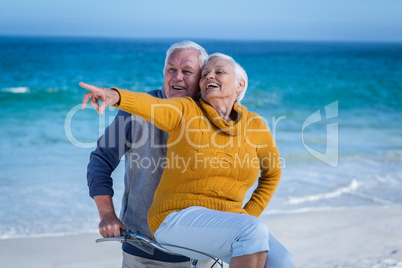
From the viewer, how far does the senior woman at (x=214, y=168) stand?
170 centimetres

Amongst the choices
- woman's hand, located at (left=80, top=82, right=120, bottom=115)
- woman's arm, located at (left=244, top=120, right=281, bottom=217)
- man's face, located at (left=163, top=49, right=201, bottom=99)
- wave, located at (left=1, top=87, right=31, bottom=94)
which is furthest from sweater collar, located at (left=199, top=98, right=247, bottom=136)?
wave, located at (left=1, top=87, right=31, bottom=94)

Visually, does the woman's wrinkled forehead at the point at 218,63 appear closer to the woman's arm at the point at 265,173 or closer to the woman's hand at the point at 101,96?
the woman's arm at the point at 265,173

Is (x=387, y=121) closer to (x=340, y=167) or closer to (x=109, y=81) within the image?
(x=340, y=167)

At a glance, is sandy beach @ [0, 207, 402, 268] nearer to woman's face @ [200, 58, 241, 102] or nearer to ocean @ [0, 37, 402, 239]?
ocean @ [0, 37, 402, 239]

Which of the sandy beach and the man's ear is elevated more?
the man's ear

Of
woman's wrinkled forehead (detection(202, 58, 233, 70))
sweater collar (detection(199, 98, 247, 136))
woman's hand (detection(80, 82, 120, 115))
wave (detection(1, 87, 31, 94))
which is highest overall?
woman's wrinkled forehead (detection(202, 58, 233, 70))

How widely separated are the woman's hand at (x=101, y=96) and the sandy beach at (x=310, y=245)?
7.01 feet

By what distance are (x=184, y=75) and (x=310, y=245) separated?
2.03 m

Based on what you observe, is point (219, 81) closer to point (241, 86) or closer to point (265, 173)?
point (241, 86)

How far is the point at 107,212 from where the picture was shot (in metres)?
2.14

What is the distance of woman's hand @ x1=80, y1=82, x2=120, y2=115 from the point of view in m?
1.63

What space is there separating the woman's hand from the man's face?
723 millimetres

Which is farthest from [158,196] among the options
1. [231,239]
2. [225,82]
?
[225,82]

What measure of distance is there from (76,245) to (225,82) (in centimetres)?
222
